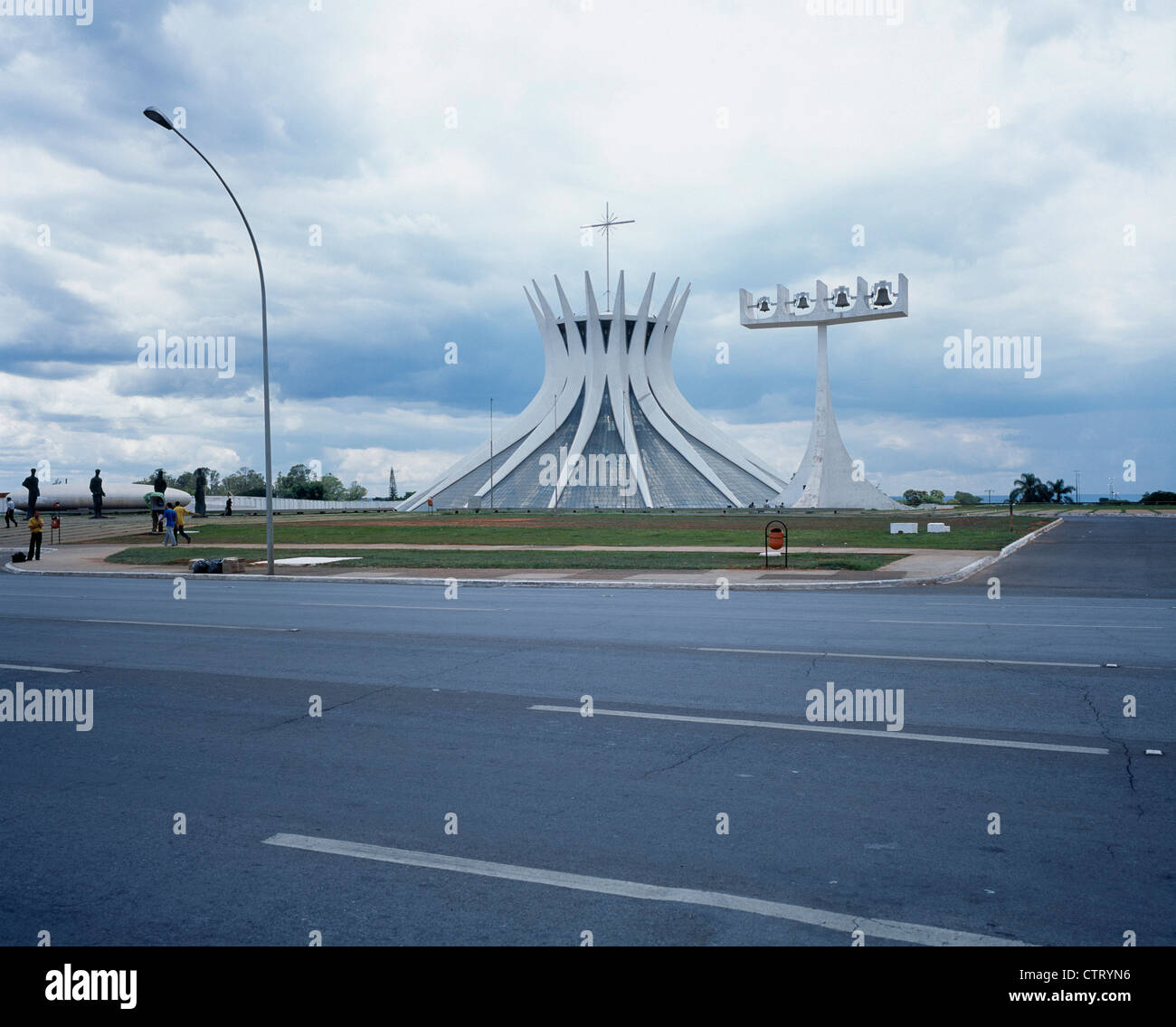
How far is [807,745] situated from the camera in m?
6.52

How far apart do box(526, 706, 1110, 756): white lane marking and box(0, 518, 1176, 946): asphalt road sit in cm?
3

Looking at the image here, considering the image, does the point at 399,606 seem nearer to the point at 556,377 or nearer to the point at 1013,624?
the point at 1013,624

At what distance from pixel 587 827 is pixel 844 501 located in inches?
2779

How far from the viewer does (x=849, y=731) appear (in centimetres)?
687

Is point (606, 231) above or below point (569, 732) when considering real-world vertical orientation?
above

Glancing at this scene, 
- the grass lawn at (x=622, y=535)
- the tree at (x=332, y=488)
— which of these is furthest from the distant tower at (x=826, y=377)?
the tree at (x=332, y=488)

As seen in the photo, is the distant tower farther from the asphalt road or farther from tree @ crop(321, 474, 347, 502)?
tree @ crop(321, 474, 347, 502)

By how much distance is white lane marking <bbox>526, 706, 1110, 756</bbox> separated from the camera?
20.8 ft

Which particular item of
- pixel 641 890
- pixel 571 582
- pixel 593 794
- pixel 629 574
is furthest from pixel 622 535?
pixel 641 890

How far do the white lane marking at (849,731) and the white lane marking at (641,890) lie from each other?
9.76 ft

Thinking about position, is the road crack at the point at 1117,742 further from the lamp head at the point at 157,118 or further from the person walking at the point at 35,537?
the person walking at the point at 35,537

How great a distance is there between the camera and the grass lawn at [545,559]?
24000 mm
